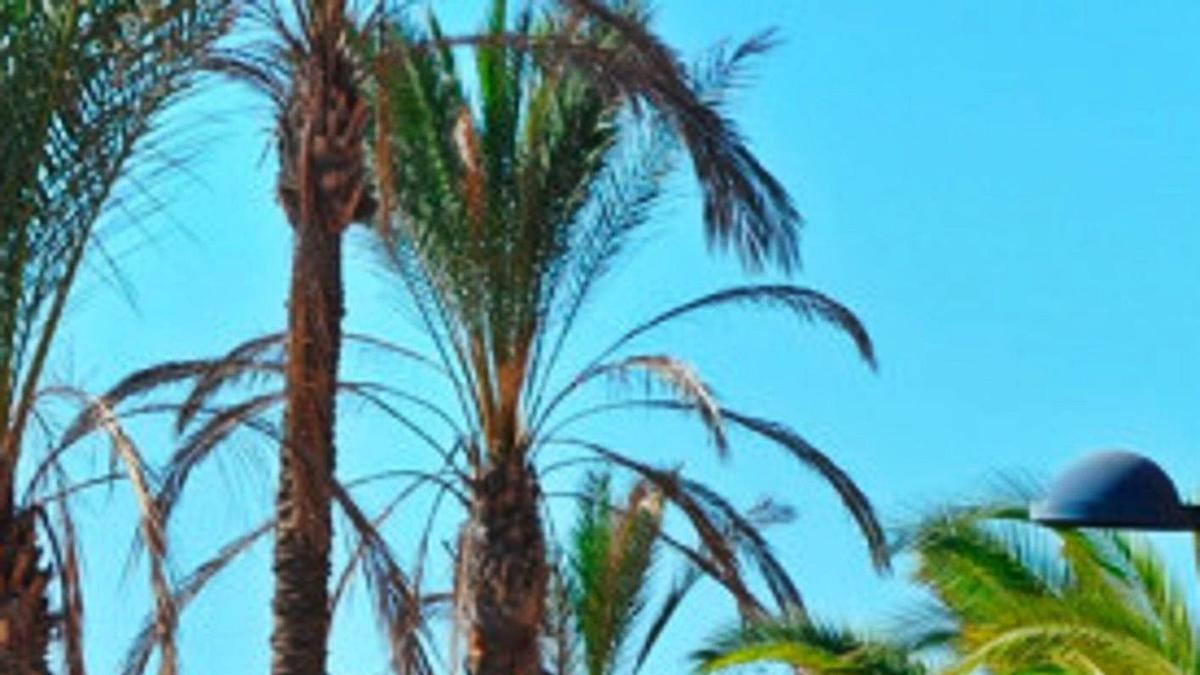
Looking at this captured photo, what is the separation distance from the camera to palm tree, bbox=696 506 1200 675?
14.0 m

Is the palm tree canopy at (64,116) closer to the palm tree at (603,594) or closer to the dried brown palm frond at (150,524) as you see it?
the dried brown palm frond at (150,524)

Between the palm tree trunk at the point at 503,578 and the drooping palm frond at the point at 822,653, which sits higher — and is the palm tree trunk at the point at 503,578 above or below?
above

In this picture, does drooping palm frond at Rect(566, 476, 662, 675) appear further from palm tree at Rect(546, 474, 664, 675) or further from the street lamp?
the street lamp

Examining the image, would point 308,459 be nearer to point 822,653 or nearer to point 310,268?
point 310,268

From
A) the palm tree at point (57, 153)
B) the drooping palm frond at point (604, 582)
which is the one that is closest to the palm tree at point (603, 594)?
the drooping palm frond at point (604, 582)

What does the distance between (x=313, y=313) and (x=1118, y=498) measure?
8490mm

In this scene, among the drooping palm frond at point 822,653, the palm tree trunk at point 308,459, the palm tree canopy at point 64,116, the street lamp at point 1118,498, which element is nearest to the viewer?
the street lamp at point 1118,498

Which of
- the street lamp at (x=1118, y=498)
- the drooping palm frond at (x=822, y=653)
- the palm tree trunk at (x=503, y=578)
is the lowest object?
the street lamp at (x=1118, y=498)

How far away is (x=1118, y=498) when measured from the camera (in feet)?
26.7

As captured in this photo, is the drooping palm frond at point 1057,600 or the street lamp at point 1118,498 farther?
the drooping palm frond at point 1057,600

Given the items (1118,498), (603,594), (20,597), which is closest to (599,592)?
(603,594)

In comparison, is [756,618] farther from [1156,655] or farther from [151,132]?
[151,132]

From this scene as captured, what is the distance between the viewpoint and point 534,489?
18938mm

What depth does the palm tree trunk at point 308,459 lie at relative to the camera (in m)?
16.1
